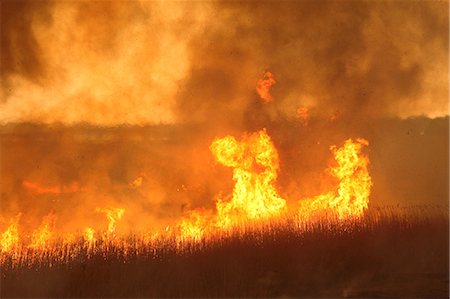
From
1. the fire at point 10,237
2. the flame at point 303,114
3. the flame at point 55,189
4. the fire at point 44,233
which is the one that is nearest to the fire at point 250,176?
the flame at point 303,114

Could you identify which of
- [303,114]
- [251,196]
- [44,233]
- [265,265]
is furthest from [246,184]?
[44,233]

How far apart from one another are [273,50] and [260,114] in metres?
1.82

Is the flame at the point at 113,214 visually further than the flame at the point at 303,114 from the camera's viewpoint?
No

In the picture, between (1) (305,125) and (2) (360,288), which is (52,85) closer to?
(1) (305,125)

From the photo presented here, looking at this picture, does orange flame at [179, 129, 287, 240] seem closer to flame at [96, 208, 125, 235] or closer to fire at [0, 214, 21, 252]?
flame at [96, 208, 125, 235]

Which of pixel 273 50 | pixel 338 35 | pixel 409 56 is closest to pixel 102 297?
pixel 273 50

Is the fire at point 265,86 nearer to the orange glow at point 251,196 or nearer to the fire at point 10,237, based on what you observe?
the orange glow at point 251,196

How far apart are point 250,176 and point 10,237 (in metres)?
6.17

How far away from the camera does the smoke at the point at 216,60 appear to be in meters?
11.0

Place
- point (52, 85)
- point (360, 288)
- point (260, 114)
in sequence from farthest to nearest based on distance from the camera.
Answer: point (260, 114) → point (52, 85) → point (360, 288)

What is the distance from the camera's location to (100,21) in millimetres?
11102

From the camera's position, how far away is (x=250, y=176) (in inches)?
433

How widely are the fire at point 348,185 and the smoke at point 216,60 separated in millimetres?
1142

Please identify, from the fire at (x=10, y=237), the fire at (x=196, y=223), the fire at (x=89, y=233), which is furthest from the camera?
the fire at (x=89, y=233)
